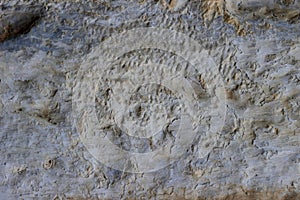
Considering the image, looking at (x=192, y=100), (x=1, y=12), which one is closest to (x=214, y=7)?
(x=192, y=100)

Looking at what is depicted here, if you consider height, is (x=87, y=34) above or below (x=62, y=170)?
above

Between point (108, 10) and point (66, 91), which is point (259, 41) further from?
point (66, 91)

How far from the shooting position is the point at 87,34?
1.09 m

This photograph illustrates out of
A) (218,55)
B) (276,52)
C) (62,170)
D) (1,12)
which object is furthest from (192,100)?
(1,12)

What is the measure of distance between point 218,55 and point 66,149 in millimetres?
398

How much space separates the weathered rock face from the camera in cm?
109

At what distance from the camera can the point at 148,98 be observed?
1106mm

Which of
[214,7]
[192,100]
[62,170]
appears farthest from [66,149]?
[214,7]

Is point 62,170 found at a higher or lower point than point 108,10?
lower

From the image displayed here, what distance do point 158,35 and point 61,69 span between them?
0.23m

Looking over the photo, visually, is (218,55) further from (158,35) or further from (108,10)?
(108,10)

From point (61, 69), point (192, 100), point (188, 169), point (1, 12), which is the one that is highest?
point (1, 12)

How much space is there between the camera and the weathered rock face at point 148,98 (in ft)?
3.59

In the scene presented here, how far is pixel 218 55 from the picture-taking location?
3.63ft
